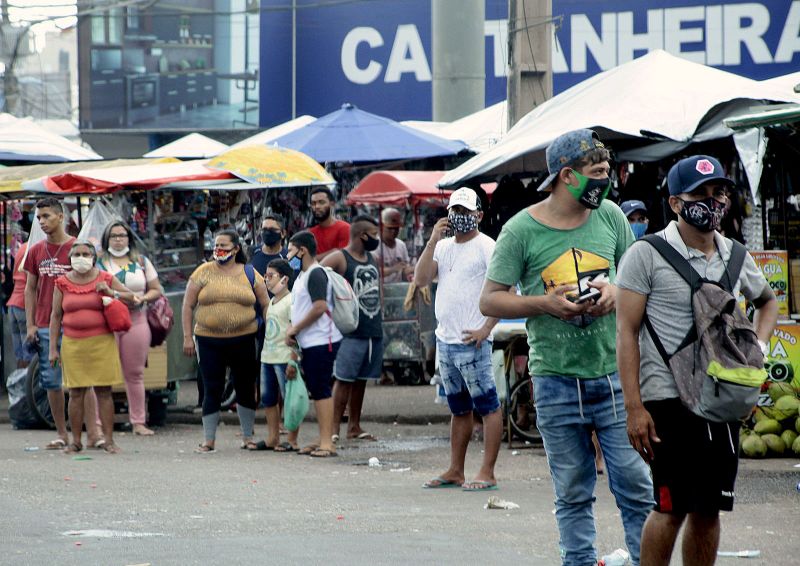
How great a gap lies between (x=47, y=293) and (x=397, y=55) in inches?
790

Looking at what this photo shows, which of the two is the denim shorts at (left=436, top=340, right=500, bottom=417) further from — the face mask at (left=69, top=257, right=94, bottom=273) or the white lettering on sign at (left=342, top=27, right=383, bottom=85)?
the white lettering on sign at (left=342, top=27, right=383, bottom=85)

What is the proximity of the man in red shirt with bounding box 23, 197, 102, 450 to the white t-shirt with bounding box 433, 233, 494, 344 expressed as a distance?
3911mm

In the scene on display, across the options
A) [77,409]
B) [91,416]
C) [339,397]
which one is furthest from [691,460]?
[91,416]

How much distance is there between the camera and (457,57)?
2350 cm

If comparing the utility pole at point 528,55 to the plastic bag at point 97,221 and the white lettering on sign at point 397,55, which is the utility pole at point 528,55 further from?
the white lettering on sign at point 397,55

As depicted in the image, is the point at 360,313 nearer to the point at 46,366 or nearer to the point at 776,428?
the point at 46,366

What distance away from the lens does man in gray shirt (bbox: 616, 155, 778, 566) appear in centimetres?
531

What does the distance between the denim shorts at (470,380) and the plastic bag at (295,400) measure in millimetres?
2125

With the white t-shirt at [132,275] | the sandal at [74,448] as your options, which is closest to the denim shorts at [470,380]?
the sandal at [74,448]

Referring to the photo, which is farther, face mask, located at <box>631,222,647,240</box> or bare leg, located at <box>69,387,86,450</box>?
face mask, located at <box>631,222,647,240</box>

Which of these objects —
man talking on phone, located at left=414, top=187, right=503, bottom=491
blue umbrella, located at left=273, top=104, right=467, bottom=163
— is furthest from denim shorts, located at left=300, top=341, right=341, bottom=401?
blue umbrella, located at left=273, top=104, right=467, bottom=163

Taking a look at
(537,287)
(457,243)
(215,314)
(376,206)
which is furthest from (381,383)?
(537,287)

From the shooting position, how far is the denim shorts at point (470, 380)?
9320 millimetres

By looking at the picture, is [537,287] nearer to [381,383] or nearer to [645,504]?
[645,504]
